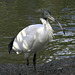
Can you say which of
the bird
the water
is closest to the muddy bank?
the bird

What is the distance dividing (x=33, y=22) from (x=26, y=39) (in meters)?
8.81

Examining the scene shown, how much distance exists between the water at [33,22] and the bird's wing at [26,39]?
8.24 ft

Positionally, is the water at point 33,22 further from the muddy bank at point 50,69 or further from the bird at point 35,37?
the bird at point 35,37

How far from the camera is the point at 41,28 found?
6.86 metres

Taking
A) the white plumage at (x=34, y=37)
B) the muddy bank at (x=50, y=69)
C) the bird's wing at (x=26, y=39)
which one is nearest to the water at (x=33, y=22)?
the muddy bank at (x=50, y=69)

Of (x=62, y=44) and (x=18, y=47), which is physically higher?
(x=18, y=47)

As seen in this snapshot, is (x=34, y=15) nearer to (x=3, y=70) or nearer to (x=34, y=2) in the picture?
(x=34, y=2)

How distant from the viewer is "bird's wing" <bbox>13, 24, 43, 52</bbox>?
6977mm

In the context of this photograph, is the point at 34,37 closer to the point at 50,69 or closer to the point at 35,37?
the point at 35,37

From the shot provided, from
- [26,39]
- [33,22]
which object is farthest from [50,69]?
[33,22]

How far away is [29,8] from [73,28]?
802 centimetres

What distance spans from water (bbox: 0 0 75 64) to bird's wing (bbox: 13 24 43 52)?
2.51 metres

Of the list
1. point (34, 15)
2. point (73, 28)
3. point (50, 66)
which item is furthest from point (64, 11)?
point (50, 66)

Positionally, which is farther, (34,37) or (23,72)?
(23,72)
